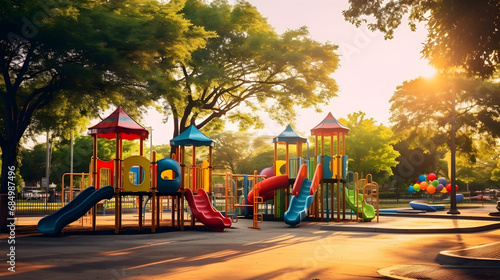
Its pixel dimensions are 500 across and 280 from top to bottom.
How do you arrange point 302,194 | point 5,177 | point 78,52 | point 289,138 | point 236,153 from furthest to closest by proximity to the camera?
point 236,153
point 289,138
point 302,194
point 78,52
point 5,177

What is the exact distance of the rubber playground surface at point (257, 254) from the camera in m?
10.4

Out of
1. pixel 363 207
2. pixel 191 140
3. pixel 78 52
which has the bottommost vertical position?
pixel 363 207

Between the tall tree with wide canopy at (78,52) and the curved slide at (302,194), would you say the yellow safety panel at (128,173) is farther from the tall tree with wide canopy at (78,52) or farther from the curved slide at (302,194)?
the curved slide at (302,194)

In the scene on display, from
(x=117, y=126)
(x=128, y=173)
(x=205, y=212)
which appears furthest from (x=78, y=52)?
(x=205, y=212)

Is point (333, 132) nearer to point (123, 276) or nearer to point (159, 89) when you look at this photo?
point (159, 89)

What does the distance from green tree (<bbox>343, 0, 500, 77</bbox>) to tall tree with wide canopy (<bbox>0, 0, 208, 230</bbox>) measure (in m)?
9.92

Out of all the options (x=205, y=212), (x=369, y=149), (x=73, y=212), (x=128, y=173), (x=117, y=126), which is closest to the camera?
(x=73, y=212)

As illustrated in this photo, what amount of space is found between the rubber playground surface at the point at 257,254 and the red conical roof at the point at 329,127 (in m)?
7.70

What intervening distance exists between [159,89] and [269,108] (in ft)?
61.6

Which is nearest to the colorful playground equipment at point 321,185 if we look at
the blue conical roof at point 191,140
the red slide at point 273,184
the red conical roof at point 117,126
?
the red slide at point 273,184

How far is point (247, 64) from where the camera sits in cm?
3909

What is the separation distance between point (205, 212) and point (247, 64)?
19074 millimetres

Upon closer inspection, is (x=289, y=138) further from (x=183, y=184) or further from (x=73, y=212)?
(x=73, y=212)

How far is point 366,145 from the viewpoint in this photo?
5981 centimetres
